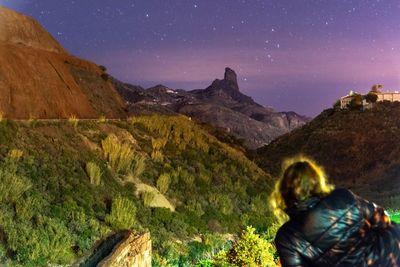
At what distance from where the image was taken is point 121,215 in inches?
530

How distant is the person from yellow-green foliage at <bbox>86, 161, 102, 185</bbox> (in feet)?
40.1

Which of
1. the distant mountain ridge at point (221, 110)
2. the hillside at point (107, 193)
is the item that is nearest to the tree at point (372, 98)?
the distant mountain ridge at point (221, 110)

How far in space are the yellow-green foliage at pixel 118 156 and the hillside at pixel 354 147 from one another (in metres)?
23.5

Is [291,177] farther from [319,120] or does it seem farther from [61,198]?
[319,120]

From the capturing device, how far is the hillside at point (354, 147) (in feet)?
151

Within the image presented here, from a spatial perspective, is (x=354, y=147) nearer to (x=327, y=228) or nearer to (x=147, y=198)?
(x=147, y=198)

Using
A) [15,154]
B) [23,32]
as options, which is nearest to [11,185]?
[15,154]

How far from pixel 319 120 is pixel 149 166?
174 ft

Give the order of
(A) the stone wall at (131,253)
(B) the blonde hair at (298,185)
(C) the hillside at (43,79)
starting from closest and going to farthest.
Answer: (B) the blonde hair at (298,185), (A) the stone wall at (131,253), (C) the hillside at (43,79)

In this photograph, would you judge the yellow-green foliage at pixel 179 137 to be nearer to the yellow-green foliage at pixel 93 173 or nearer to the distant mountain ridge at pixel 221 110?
the yellow-green foliage at pixel 93 173

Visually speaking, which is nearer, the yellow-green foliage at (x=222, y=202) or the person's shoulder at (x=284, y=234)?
the person's shoulder at (x=284, y=234)

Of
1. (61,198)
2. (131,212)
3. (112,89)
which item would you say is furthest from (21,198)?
(112,89)

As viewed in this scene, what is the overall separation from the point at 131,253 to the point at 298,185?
4.04 meters

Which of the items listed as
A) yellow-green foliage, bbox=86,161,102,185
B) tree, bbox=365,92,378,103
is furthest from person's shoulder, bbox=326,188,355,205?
tree, bbox=365,92,378,103
